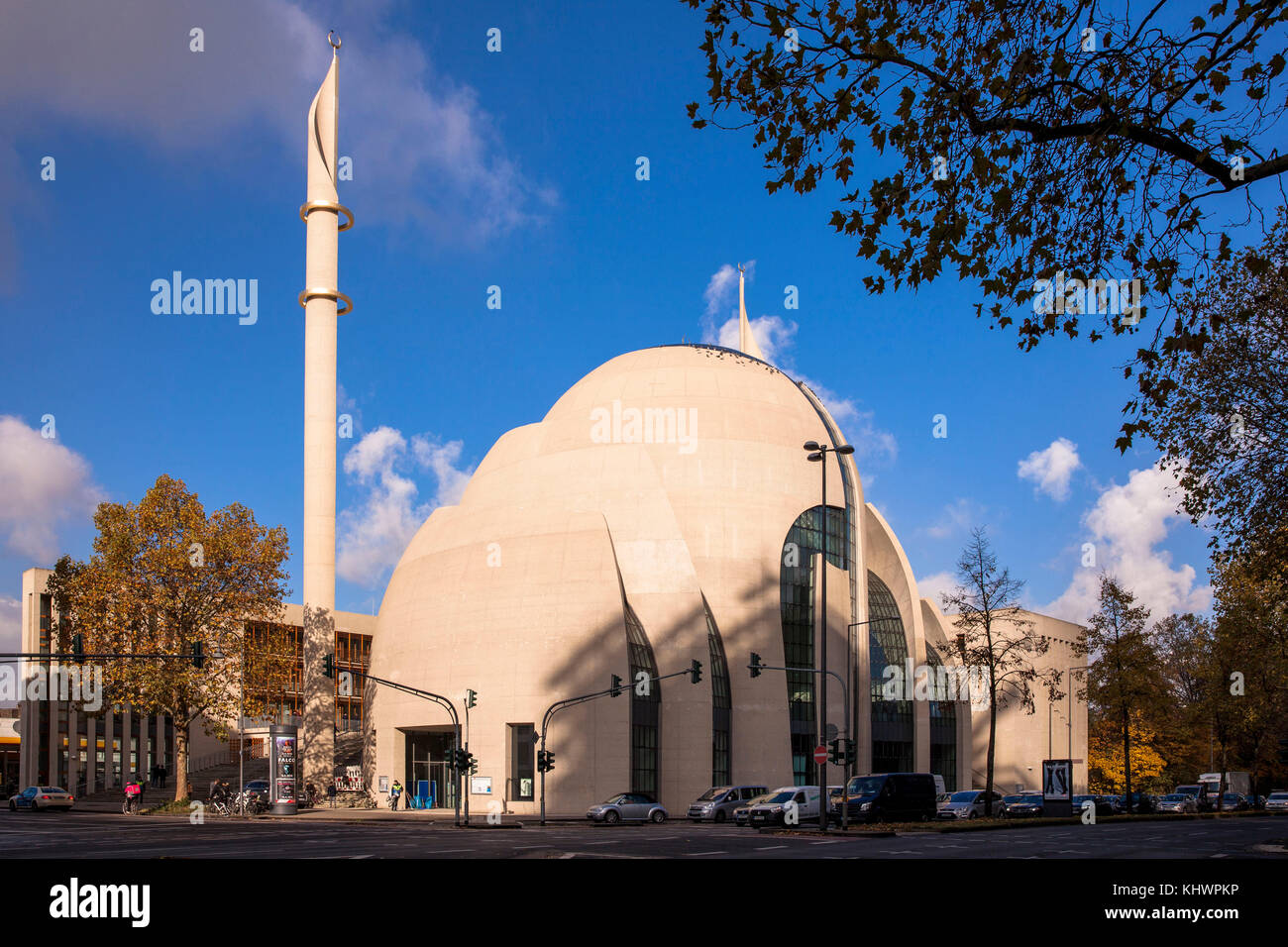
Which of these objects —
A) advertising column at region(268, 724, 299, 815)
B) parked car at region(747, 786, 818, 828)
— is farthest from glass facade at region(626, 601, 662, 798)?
advertising column at region(268, 724, 299, 815)

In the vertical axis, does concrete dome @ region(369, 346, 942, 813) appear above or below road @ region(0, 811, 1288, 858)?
above

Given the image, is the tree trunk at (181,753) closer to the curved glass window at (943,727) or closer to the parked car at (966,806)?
the parked car at (966,806)

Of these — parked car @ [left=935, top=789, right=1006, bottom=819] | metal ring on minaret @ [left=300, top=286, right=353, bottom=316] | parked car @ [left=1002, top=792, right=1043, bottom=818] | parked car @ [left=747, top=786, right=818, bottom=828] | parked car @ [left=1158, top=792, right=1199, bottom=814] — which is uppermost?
metal ring on minaret @ [left=300, top=286, right=353, bottom=316]

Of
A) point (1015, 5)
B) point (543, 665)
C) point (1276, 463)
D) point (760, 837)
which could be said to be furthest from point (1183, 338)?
point (543, 665)

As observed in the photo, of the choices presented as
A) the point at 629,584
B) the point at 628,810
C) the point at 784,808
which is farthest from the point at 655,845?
the point at 629,584

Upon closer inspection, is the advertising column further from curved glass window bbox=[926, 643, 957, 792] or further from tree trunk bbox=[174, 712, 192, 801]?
curved glass window bbox=[926, 643, 957, 792]

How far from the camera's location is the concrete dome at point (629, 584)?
179ft

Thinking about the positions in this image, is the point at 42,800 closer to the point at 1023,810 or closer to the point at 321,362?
the point at 321,362

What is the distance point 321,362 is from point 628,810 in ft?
98.1

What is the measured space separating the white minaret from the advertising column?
23.6 ft

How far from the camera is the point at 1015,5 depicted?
10.1 m

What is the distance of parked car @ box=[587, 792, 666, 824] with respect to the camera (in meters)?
45.0
